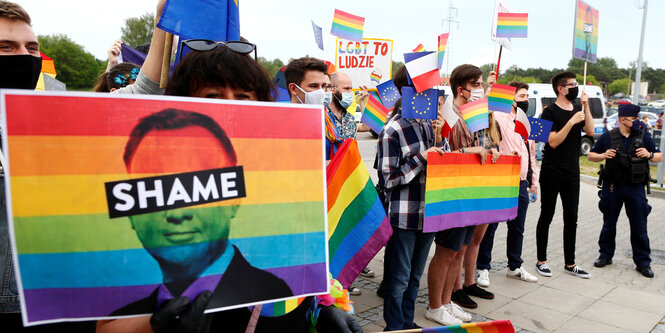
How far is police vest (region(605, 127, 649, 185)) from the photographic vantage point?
5348 millimetres

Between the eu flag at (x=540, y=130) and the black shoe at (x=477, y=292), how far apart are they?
1603 mm

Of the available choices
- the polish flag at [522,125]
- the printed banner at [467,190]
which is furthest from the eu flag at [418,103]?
the polish flag at [522,125]

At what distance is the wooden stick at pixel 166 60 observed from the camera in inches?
67.7

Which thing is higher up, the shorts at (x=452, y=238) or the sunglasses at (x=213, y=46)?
the sunglasses at (x=213, y=46)

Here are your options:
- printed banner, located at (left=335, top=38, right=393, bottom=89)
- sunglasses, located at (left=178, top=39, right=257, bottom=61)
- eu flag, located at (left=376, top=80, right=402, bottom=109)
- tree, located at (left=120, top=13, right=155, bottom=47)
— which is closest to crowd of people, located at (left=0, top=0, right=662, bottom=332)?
sunglasses, located at (left=178, top=39, right=257, bottom=61)

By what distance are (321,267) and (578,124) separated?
4.64 metres

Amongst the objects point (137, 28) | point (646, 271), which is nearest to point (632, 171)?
point (646, 271)

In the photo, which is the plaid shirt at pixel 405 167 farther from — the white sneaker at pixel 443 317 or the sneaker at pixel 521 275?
the sneaker at pixel 521 275

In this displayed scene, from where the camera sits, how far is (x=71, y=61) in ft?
184

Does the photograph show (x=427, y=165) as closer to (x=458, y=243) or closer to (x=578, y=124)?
(x=458, y=243)

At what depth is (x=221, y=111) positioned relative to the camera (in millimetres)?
1222

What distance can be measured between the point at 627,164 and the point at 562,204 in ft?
2.98

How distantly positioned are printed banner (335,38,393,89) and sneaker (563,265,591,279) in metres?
3.29

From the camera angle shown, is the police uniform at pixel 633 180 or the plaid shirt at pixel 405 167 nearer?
the plaid shirt at pixel 405 167
